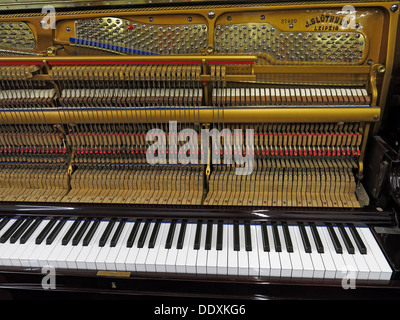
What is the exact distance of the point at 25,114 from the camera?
7.33 feet

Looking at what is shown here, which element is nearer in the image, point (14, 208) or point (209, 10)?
point (209, 10)

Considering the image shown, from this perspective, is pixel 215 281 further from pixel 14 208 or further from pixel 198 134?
pixel 14 208

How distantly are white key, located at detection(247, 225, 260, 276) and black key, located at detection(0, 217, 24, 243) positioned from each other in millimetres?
1622

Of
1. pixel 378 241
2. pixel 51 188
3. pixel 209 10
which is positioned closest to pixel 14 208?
pixel 51 188

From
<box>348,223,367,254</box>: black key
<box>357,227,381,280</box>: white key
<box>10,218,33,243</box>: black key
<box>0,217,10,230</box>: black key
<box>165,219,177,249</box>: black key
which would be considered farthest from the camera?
<box>0,217,10,230</box>: black key

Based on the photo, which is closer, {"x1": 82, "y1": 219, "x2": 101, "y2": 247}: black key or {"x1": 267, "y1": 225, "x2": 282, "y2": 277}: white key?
{"x1": 267, "y1": 225, "x2": 282, "y2": 277}: white key

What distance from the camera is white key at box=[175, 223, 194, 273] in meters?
1.90

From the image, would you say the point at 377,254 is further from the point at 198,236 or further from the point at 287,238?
the point at 198,236

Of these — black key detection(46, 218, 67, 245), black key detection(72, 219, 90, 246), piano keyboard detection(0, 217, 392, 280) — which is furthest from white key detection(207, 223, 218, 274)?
black key detection(46, 218, 67, 245)

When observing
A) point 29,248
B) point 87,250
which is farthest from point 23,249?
point 87,250

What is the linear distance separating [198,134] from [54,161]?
1.12 m

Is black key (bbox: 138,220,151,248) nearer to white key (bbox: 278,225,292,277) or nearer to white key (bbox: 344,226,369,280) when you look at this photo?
white key (bbox: 278,225,292,277)

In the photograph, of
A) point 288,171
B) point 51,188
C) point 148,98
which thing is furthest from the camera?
point 51,188

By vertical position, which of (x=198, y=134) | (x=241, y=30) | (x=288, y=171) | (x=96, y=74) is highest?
(x=241, y=30)
